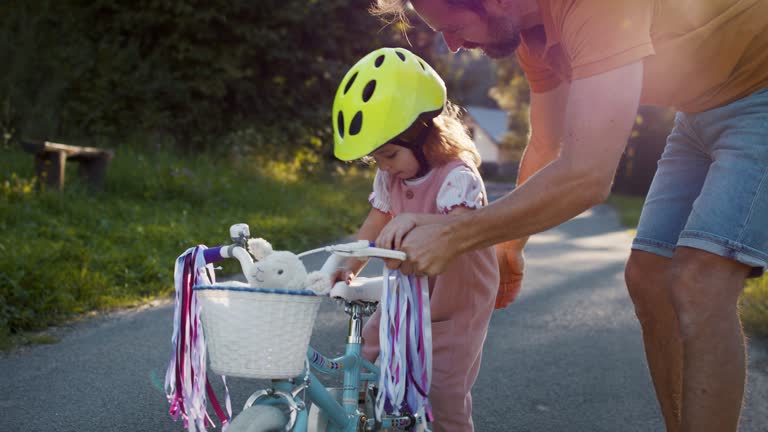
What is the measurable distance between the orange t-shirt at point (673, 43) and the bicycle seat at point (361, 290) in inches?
31.2

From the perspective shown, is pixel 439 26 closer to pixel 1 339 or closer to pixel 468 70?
pixel 1 339

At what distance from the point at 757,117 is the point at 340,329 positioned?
323 cm

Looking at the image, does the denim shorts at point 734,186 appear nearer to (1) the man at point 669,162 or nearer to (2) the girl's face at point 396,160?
(1) the man at point 669,162

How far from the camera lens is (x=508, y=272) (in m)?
3.30

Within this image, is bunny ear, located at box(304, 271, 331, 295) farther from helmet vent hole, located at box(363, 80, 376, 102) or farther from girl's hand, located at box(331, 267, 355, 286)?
helmet vent hole, located at box(363, 80, 376, 102)

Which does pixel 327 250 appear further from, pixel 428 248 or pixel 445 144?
pixel 445 144

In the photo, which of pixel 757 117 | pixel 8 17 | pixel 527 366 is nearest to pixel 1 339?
pixel 527 366

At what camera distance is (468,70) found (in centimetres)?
2498

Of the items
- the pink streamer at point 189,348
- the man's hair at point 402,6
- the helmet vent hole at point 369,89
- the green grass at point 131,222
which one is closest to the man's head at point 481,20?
the man's hair at point 402,6

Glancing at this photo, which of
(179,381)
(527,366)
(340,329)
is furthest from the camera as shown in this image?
(340,329)

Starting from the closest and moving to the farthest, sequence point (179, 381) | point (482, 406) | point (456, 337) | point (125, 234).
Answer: point (179, 381) → point (456, 337) → point (482, 406) → point (125, 234)

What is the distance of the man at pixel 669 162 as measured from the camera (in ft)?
6.81

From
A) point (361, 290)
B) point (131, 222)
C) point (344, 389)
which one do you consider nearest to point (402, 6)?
point (361, 290)

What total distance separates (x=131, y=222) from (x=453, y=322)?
5.66 m
